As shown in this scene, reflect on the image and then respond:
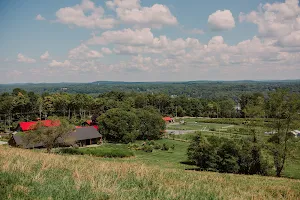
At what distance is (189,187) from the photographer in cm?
798

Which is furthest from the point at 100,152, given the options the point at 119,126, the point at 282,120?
the point at 282,120

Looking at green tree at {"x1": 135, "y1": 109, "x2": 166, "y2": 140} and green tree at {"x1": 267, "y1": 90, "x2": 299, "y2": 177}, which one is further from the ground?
green tree at {"x1": 267, "y1": 90, "x2": 299, "y2": 177}

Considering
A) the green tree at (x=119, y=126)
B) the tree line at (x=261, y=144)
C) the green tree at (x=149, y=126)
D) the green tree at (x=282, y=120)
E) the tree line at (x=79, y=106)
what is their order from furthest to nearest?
the tree line at (x=79, y=106), the green tree at (x=149, y=126), the green tree at (x=119, y=126), the tree line at (x=261, y=144), the green tree at (x=282, y=120)

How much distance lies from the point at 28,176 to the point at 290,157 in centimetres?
2801

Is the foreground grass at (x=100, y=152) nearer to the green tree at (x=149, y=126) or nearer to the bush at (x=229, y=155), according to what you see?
the bush at (x=229, y=155)

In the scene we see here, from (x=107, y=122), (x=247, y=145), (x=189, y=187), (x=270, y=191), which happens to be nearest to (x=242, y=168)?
(x=247, y=145)

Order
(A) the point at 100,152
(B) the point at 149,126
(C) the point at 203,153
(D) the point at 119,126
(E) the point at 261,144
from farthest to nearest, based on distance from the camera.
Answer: (B) the point at 149,126
(D) the point at 119,126
(A) the point at 100,152
(C) the point at 203,153
(E) the point at 261,144

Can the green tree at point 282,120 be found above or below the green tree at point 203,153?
above

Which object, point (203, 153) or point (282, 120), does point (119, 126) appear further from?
point (282, 120)

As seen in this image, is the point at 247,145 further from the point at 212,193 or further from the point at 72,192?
the point at 72,192

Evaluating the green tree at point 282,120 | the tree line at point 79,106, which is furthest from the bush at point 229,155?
the tree line at point 79,106

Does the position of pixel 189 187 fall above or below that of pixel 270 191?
above

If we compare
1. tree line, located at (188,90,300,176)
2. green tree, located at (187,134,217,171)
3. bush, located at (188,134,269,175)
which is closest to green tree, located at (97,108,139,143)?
green tree, located at (187,134,217,171)

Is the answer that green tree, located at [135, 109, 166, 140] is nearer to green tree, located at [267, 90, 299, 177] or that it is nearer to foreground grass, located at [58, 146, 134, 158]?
foreground grass, located at [58, 146, 134, 158]
